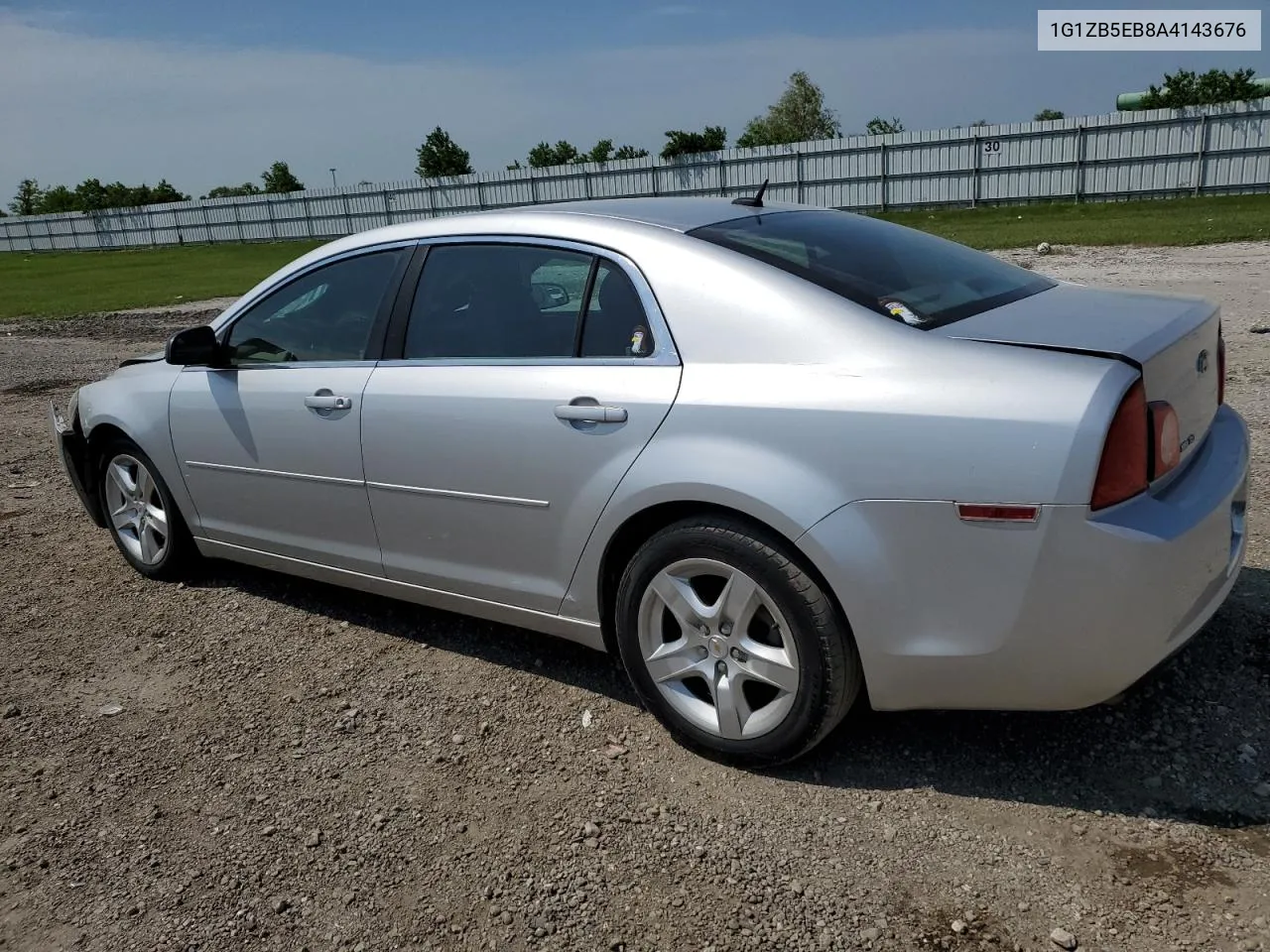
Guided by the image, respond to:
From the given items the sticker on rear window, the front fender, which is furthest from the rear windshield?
the front fender

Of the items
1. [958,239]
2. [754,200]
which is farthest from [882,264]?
[958,239]

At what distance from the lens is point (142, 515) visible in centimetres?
495

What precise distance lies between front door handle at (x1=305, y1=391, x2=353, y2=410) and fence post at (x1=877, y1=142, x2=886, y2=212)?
2892cm

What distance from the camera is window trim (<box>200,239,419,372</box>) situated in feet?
12.6

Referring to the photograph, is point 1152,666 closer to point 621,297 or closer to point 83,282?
point 621,297

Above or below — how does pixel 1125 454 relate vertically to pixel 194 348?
below

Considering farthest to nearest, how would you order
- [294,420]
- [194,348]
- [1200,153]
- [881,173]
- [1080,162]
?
[881,173], [1080,162], [1200,153], [194,348], [294,420]

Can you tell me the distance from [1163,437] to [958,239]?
63.1 ft

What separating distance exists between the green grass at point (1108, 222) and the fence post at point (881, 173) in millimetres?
1137

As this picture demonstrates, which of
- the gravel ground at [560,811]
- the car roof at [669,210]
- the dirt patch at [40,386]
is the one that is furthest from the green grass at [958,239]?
the gravel ground at [560,811]

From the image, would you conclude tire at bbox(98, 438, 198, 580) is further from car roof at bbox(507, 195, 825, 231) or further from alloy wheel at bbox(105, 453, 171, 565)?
car roof at bbox(507, 195, 825, 231)

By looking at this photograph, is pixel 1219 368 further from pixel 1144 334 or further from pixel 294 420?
pixel 294 420

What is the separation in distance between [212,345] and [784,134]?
51.1m

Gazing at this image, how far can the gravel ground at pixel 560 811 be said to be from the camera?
2488 mm
